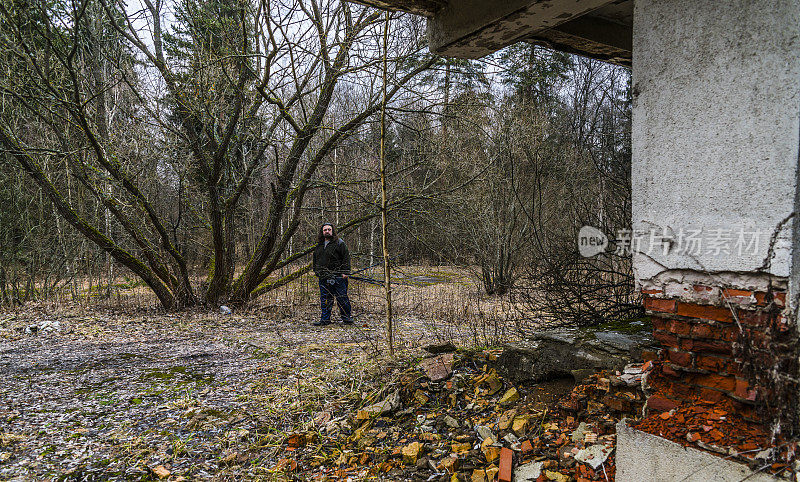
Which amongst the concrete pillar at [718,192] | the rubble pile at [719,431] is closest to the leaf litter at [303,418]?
the rubble pile at [719,431]

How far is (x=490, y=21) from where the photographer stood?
3.15m

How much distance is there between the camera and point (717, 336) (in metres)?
2.25

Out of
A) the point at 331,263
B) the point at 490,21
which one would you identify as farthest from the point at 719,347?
the point at 331,263

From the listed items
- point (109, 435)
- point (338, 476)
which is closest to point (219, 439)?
point (109, 435)

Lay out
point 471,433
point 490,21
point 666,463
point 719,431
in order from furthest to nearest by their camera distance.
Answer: point 471,433, point 490,21, point 666,463, point 719,431

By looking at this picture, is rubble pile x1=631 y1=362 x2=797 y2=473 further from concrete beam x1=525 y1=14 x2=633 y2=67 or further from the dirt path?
concrete beam x1=525 y1=14 x2=633 y2=67

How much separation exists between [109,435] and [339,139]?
6228 millimetres

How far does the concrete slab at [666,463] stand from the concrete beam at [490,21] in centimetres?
246

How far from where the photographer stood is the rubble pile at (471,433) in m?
2.76

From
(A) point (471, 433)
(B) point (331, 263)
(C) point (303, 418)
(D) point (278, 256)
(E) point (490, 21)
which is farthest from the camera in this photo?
(D) point (278, 256)

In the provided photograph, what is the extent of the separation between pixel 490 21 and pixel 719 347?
2.36 meters

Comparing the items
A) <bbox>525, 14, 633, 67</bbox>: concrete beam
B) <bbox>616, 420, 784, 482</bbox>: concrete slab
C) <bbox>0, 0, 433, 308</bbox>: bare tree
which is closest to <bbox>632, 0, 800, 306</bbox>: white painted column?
<bbox>616, 420, 784, 482</bbox>: concrete slab

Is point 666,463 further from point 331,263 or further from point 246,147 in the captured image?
point 246,147

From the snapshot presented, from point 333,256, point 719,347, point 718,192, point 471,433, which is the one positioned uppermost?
point 718,192
